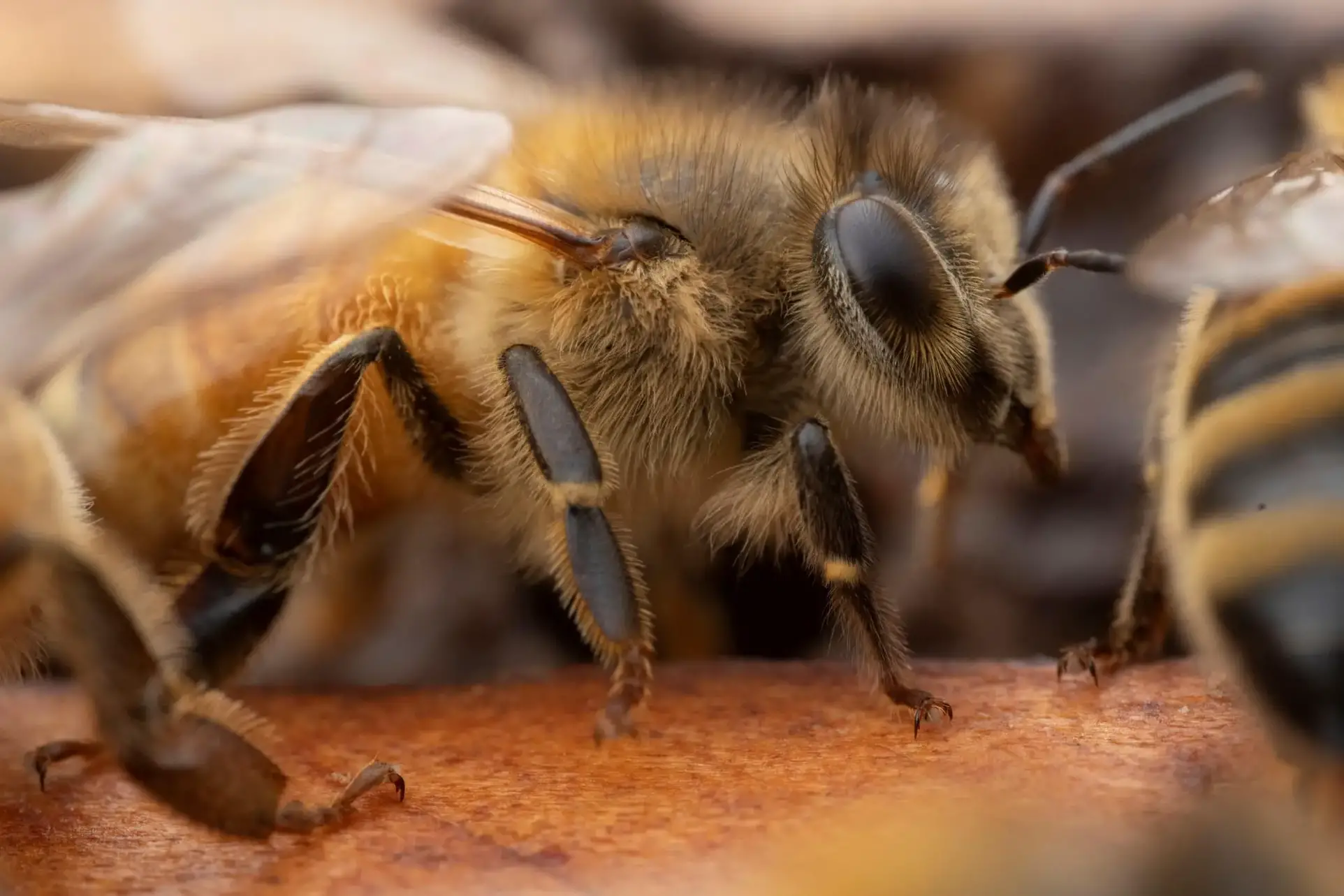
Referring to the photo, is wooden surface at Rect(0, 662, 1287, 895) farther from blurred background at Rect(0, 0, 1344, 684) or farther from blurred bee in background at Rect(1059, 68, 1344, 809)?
blurred background at Rect(0, 0, 1344, 684)

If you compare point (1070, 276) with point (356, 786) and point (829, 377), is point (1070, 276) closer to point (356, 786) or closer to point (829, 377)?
point (829, 377)

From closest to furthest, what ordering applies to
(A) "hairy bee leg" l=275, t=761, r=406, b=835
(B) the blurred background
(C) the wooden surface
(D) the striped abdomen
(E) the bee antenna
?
(D) the striped abdomen
(C) the wooden surface
(A) "hairy bee leg" l=275, t=761, r=406, b=835
(E) the bee antenna
(B) the blurred background

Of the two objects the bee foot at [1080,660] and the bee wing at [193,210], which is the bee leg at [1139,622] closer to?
the bee foot at [1080,660]

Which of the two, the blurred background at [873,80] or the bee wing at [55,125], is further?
the blurred background at [873,80]

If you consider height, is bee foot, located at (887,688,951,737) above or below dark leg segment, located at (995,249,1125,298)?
below

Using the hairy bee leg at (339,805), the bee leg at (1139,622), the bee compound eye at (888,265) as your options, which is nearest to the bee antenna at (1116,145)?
the bee compound eye at (888,265)

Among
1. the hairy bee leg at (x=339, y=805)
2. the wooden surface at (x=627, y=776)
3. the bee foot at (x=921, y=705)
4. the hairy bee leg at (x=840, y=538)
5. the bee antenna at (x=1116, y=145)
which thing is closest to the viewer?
the wooden surface at (x=627, y=776)

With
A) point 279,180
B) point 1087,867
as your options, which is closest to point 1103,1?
point 279,180

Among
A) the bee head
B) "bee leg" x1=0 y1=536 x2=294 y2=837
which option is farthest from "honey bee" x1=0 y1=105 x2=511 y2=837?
the bee head

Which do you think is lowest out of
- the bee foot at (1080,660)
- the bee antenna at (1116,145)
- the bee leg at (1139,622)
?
the bee foot at (1080,660)
